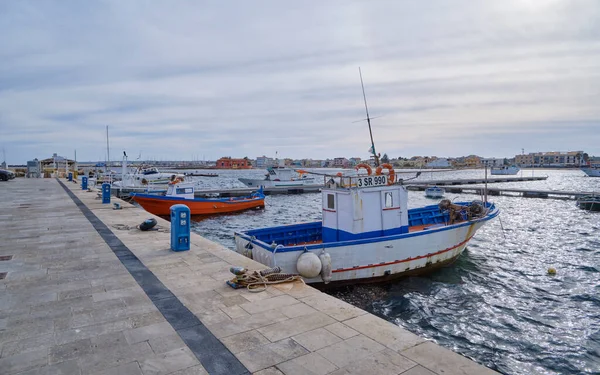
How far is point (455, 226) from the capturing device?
14.2m

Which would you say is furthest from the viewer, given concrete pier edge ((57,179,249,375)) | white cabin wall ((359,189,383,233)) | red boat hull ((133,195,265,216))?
red boat hull ((133,195,265,216))

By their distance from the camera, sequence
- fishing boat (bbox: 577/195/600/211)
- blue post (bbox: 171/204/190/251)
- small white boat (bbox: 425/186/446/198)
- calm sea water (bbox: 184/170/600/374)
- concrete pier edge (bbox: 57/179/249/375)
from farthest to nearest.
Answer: small white boat (bbox: 425/186/446/198)
fishing boat (bbox: 577/195/600/211)
blue post (bbox: 171/204/190/251)
calm sea water (bbox: 184/170/600/374)
concrete pier edge (bbox: 57/179/249/375)

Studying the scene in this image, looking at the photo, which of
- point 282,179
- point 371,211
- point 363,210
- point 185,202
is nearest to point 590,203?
point 371,211

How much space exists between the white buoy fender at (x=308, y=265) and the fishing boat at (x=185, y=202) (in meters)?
16.8

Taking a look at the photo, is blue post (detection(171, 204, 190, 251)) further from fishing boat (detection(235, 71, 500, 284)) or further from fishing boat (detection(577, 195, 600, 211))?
fishing boat (detection(577, 195, 600, 211))

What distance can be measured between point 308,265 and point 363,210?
126 inches

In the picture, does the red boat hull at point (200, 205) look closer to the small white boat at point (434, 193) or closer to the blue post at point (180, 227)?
the blue post at point (180, 227)

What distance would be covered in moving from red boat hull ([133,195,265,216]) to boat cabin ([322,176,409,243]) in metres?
14.8

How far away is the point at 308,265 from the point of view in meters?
10.2

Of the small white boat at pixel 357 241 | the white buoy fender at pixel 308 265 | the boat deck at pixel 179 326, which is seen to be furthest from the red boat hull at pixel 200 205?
the boat deck at pixel 179 326

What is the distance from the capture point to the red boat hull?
27.2 meters

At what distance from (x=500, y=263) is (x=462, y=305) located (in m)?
5.98

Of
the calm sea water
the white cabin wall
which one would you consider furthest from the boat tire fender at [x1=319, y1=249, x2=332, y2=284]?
the white cabin wall

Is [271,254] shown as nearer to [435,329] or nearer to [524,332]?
[435,329]
